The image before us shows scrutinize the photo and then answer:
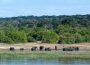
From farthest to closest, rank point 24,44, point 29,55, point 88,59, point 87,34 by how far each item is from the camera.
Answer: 1. point 87,34
2. point 24,44
3. point 29,55
4. point 88,59

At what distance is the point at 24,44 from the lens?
74.5 m

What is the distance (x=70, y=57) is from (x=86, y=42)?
27440 millimetres

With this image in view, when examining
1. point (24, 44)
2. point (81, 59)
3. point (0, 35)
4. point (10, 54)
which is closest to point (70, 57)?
point (81, 59)

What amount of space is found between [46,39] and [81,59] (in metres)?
29.5

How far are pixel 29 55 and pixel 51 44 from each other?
2227 centimetres

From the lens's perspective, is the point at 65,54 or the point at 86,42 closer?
the point at 65,54

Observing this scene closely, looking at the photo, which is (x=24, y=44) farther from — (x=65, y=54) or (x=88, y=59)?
(x=88, y=59)

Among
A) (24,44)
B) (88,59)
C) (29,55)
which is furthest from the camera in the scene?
(24,44)

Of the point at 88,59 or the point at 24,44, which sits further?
the point at 24,44

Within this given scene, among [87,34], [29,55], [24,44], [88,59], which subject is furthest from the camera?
[87,34]

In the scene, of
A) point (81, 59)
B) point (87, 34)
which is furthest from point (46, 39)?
point (81, 59)

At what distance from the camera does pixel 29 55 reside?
5309 centimetres

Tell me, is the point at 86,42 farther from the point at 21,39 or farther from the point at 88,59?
the point at 88,59

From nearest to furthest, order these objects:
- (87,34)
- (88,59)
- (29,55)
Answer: (88,59)
(29,55)
(87,34)
